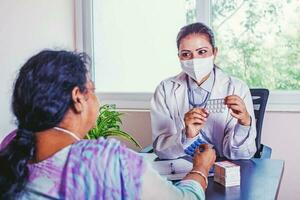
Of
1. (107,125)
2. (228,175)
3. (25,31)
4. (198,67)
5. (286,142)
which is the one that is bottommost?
(286,142)

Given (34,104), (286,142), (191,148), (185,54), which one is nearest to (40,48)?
(185,54)

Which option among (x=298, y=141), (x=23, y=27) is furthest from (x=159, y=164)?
(x=23, y=27)

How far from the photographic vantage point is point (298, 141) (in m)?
2.55

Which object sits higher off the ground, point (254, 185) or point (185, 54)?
point (185, 54)

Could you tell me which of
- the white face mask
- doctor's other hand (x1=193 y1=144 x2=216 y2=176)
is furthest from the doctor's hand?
doctor's other hand (x1=193 y1=144 x2=216 y2=176)

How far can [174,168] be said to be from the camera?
151 centimetres

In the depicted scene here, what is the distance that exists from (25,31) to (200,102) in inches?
51.3

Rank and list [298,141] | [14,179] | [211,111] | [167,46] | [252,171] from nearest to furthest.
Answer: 1. [14,179]
2. [252,171]
3. [211,111]
4. [298,141]
5. [167,46]

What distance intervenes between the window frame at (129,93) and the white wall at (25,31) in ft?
0.23

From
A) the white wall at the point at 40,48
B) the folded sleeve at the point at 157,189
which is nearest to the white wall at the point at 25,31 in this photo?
the white wall at the point at 40,48

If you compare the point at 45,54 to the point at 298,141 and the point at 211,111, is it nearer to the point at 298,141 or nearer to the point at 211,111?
the point at 211,111

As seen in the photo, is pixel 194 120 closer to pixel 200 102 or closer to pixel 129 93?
pixel 200 102

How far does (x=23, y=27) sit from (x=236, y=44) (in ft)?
4.47

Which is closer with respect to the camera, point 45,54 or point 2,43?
point 45,54
